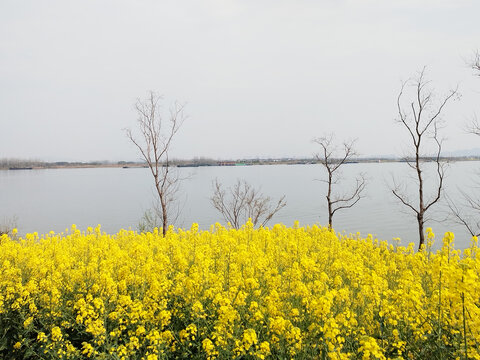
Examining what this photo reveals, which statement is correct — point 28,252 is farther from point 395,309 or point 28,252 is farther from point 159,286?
point 395,309

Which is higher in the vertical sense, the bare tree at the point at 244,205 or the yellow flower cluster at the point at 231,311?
the yellow flower cluster at the point at 231,311

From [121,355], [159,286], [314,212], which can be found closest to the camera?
[121,355]

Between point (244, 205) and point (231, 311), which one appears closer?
point (231, 311)

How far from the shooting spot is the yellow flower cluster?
3604 millimetres

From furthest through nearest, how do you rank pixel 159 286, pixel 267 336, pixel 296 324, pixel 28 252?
pixel 28 252, pixel 159 286, pixel 296 324, pixel 267 336

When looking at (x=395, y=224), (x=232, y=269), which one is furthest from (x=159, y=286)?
(x=395, y=224)

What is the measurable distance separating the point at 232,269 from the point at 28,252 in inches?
166

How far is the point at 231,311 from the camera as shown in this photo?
3.92m

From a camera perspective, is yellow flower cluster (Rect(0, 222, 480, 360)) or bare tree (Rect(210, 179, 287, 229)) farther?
bare tree (Rect(210, 179, 287, 229))

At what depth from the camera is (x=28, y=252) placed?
6.57 metres

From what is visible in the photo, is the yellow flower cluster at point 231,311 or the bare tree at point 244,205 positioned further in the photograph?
the bare tree at point 244,205

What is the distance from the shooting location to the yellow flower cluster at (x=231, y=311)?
3.60 metres

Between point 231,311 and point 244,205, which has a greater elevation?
point 231,311

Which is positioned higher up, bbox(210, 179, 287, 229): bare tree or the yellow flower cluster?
the yellow flower cluster
